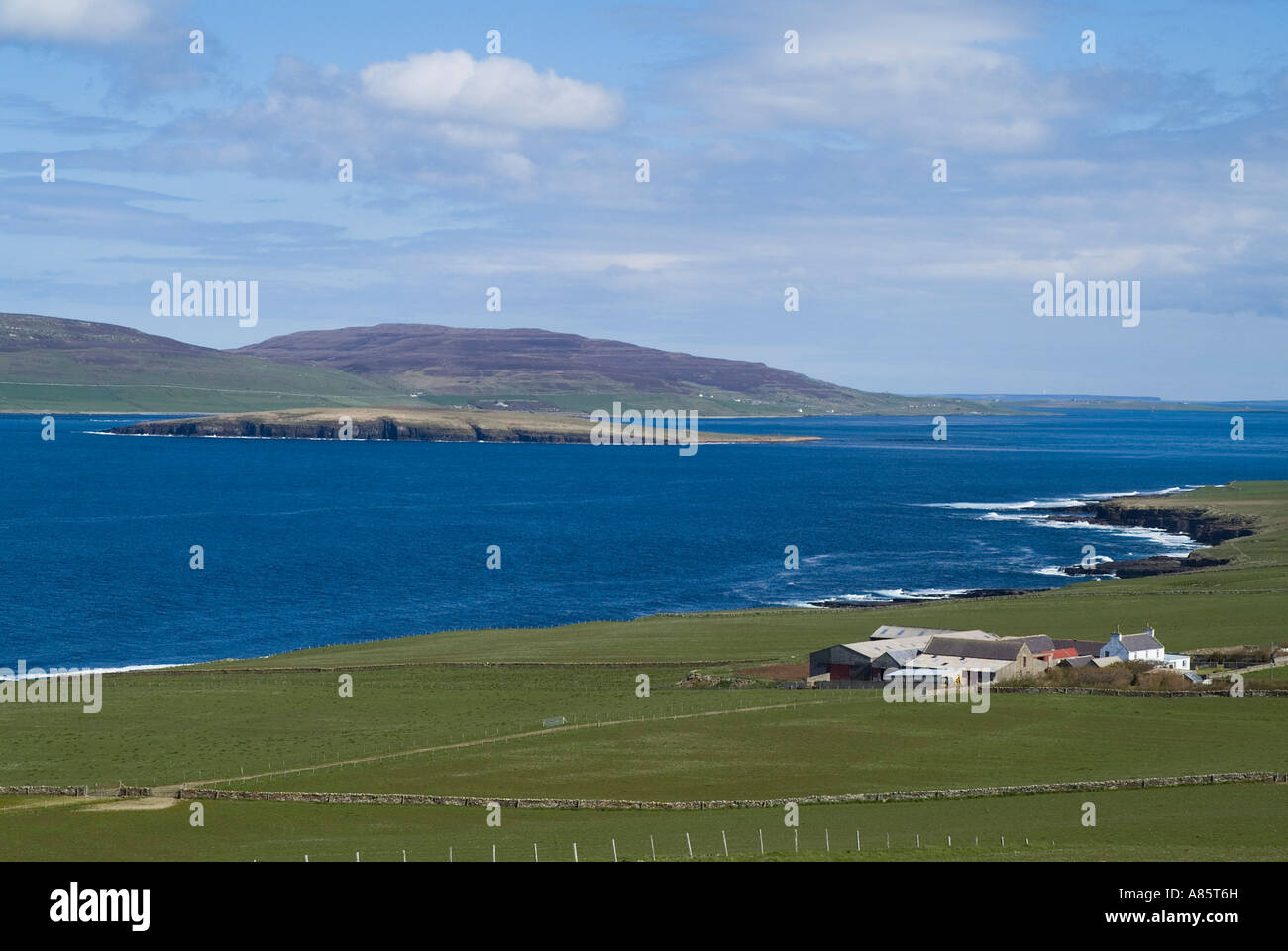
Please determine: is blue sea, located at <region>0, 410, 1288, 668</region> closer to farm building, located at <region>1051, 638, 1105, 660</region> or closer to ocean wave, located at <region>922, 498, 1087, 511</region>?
ocean wave, located at <region>922, 498, 1087, 511</region>

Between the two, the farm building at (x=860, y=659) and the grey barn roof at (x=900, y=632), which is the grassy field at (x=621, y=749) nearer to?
the farm building at (x=860, y=659)

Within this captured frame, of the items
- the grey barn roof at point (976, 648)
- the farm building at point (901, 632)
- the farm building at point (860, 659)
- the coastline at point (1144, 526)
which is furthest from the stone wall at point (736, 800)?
the coastline at point (1144, 526)

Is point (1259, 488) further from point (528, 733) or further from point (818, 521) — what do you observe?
point (528, 733)

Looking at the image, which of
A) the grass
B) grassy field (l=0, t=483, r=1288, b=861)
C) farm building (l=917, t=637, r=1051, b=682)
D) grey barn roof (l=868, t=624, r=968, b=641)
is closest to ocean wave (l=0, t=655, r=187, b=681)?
grassy field (l=0, t=483, r=1288, b=861)

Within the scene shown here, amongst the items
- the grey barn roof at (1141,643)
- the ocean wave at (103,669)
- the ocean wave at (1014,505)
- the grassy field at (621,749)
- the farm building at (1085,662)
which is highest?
the ocean wave at (1014,505)

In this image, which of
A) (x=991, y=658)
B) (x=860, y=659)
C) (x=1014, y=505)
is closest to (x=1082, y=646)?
(x=991, y=658)
